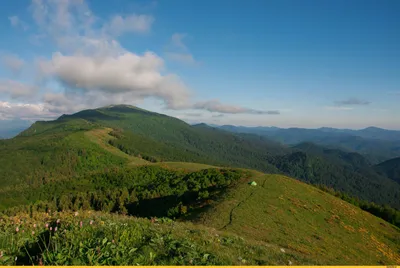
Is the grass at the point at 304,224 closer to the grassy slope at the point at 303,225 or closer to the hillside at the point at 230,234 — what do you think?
the grassy slope at the point at 303,225

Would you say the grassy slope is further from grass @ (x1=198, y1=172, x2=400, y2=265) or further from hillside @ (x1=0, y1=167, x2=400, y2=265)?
hillside @ (x1=0, y1=167, x2=400, y2=265)

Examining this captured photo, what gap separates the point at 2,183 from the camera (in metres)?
193

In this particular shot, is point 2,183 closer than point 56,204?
No

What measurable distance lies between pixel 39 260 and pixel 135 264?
8.86 feet

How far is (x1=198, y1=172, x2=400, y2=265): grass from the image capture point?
26.6 m

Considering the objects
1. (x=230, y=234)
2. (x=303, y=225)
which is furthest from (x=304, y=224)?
(x=230, y=234)

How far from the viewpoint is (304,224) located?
117 ft

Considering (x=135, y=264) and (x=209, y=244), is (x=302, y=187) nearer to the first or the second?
(x=209, y=244)

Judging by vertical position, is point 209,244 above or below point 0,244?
below

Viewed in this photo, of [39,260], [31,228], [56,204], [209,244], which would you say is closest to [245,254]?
[209,244]

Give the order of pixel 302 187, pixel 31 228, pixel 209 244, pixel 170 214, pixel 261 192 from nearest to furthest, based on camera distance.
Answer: pixel 31 228 → pixel 209 244 → pixel 170 214 → pixel 261 192 → pixel 302 187

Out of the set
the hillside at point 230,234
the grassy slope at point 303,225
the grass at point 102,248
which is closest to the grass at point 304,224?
the grassy slope at point 303,225

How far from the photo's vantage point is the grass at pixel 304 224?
26562 mm

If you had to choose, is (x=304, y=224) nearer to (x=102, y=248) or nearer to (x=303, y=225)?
(x=303, y=225)
